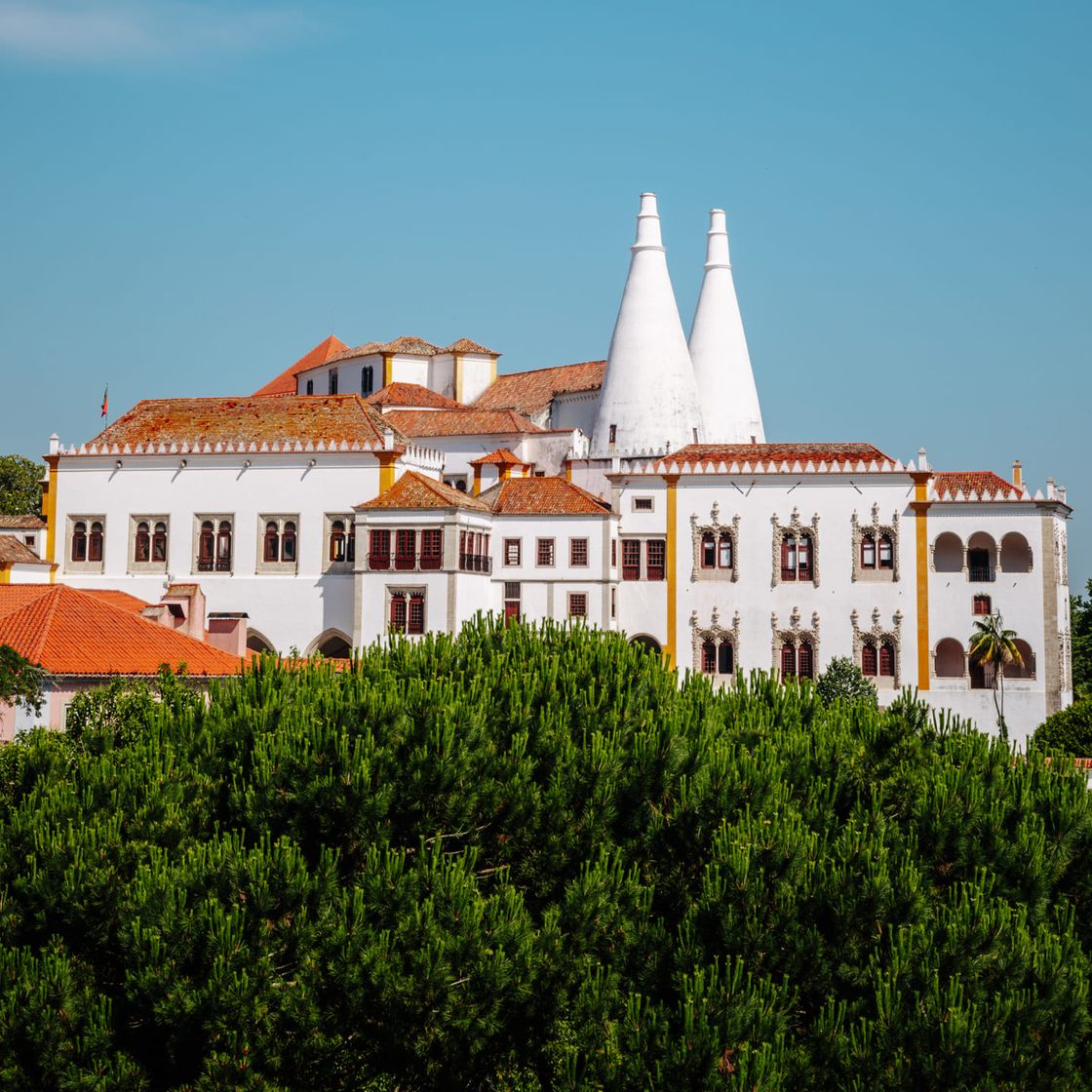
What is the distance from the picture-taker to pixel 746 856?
47.1ft

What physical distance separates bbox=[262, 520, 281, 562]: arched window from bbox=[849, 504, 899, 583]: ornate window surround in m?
17.3

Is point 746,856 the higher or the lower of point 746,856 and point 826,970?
the higher

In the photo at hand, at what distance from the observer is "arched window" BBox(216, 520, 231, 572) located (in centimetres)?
4816

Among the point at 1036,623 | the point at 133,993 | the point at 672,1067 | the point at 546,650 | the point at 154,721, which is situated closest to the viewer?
the point at 672,1067

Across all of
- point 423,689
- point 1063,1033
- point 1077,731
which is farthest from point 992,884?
point 1077,731

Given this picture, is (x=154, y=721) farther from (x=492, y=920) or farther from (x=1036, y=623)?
(x=1036, y=623)

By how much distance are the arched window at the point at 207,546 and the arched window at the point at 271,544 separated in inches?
66.3

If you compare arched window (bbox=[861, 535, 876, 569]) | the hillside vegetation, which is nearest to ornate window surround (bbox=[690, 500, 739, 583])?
arched window (bbox=[861, 535, 876, 569])

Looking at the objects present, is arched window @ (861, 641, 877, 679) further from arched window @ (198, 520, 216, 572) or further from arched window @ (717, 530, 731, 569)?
arched window @ (198, 520, 216, 572)

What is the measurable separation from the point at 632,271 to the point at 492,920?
4191 centimetres

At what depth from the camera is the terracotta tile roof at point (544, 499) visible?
47438 millimetres

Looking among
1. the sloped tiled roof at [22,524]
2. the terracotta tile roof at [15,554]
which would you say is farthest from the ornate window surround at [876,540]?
the sloped tiled roof at [22,524]

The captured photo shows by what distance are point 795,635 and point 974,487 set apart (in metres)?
6.95

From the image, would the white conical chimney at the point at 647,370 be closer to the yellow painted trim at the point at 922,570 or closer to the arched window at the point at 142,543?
the yellow painted trim at the point at 922,570
